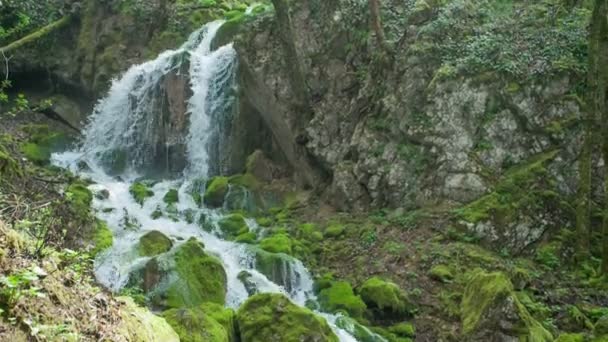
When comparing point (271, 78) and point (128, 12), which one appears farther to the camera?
point (128, 12)

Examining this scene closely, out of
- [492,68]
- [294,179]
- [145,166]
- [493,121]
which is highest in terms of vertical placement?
[492,68]

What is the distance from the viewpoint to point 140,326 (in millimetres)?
4191

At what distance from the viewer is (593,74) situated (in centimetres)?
1086

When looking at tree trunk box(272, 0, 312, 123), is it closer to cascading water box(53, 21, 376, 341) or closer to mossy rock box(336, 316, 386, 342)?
cascading water box(53, 21, 376, 341)

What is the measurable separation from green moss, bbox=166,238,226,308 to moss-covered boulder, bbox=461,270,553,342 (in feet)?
13.8

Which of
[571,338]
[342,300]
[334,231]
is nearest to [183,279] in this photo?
[342,300]

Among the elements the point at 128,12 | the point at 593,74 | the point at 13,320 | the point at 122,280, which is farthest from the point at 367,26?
the point at 13,320

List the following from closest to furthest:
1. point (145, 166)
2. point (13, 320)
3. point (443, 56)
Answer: point (13, 320) < point (443, 56) < point (145, 166)

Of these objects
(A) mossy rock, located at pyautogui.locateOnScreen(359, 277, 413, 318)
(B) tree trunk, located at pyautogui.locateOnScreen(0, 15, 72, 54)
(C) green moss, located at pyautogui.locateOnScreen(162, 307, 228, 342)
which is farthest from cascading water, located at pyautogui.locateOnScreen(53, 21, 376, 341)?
(C) green moss, located at pyautogui.locateOnScreen(162, 307, 228, 342)

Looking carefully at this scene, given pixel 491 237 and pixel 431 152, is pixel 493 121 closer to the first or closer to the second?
pixel 431 152

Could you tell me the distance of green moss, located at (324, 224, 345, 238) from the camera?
13141 millimetres

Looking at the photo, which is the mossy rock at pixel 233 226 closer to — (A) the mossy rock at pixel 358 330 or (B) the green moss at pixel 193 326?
(A) the mossy rock at pixel 358 330

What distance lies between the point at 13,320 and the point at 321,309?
25.8 feet

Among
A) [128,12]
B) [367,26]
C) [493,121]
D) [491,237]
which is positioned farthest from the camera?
[128,12]
